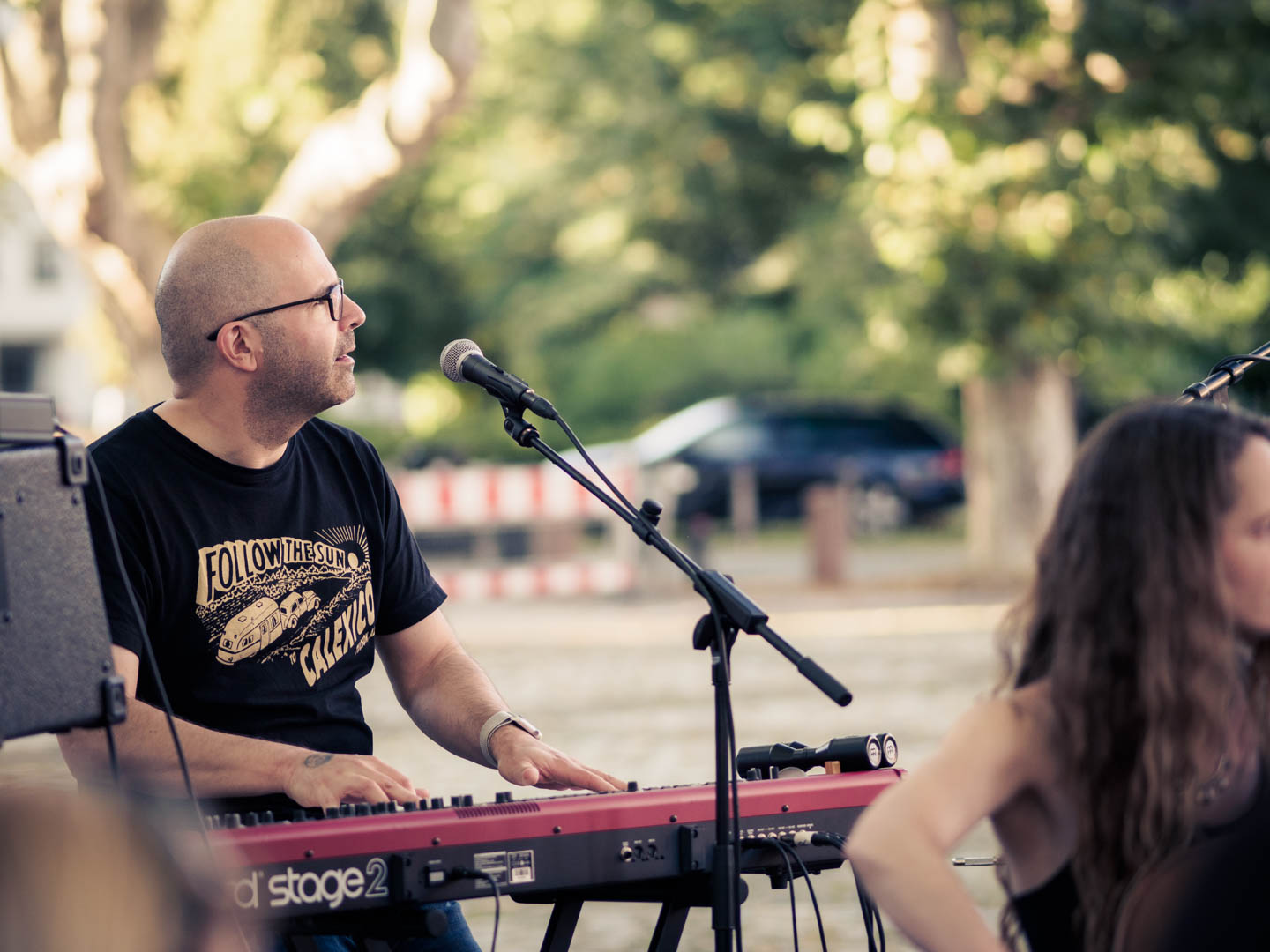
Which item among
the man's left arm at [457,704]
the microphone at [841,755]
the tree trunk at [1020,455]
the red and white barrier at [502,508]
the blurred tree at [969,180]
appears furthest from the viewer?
the tree trunk at [1020,455]

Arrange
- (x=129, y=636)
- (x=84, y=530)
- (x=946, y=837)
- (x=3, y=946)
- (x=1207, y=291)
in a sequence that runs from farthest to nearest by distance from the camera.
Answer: (x=1207, y=291) → (x=129, y=636) → (x=84, y=530) → (x=946, y=837) → (x=3, y=946)

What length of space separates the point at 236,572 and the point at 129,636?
0.28 m

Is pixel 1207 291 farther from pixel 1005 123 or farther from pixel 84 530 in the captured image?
pixel 84 530

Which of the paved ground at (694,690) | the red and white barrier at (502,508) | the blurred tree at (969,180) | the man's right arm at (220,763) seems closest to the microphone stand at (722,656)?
the man's right arm at (220,763)

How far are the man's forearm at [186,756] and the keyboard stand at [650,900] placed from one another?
0.51 metres

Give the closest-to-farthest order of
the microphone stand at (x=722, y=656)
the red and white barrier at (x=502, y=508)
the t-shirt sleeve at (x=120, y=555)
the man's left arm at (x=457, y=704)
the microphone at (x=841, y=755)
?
the microphone stand at (x=722, y=656)
the t-shirt sleeve at (x=120, y=555)
the microphone at (x=841, y=755)
the man's left arm at (x=457, y=704)
the red and white barrier at (x=502, y=508)

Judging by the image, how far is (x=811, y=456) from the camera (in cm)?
2447

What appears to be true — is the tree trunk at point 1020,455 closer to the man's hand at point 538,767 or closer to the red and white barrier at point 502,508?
the red and white barrier at point 502,508

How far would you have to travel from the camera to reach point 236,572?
10.5 feet

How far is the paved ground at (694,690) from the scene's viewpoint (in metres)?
5.78

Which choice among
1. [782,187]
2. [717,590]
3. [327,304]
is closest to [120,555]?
[327,304]

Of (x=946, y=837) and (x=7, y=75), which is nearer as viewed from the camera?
(x=946, y=837)

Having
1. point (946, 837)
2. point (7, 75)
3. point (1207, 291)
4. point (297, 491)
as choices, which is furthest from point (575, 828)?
point (1207, 291)

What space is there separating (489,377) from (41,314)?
51.5m
